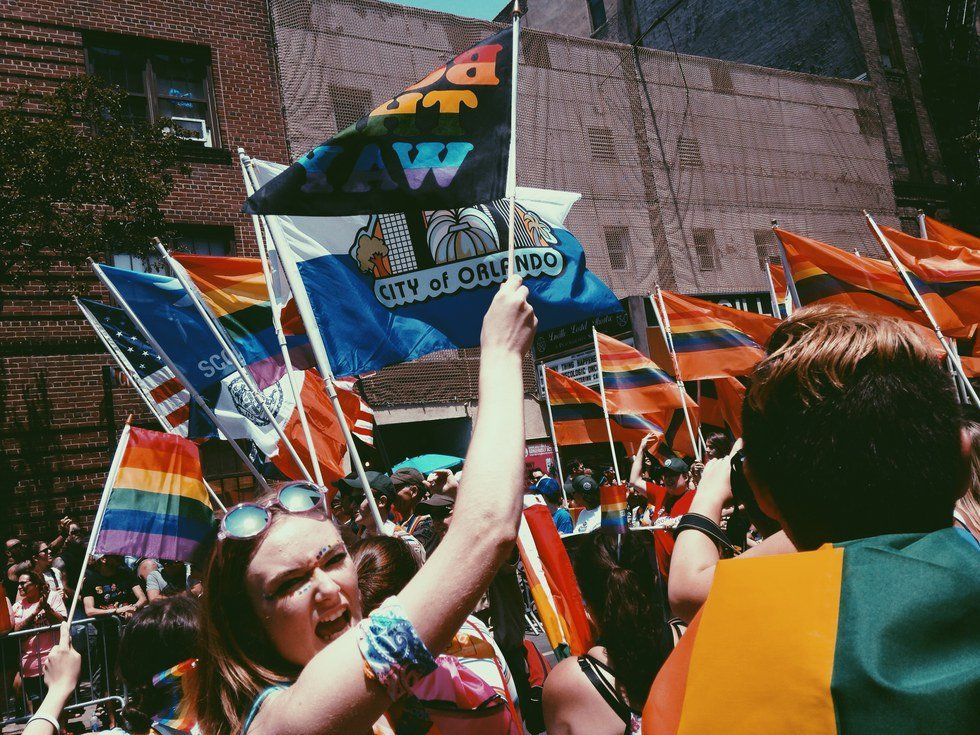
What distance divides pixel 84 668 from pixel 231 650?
7.61 m

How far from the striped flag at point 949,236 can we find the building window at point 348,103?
1311cm

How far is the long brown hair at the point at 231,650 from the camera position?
69.7 inches

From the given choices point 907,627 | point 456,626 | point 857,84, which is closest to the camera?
point 907,627

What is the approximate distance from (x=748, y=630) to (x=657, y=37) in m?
34.1

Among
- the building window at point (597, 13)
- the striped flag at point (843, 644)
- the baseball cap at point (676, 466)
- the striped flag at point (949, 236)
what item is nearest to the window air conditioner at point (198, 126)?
the baseball cap at point (676, 466)

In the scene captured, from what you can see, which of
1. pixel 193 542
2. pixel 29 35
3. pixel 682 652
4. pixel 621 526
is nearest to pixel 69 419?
pixel 29 35

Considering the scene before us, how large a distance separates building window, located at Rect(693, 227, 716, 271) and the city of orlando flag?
22.1 meters

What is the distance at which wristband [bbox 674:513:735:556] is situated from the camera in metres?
2.35

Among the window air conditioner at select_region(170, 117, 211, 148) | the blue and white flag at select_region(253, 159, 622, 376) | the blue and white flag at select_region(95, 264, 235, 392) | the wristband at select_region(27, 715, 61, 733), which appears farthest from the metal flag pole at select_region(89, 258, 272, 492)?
the window air conditioner at select_region(170, 117, 211, 148)

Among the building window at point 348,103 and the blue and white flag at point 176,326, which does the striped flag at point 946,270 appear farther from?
the building window at point 348,103

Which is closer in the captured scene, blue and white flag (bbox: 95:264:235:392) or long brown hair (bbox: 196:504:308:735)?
long brown hair (bbox: 196:504:308:735)

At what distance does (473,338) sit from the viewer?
5223 mm

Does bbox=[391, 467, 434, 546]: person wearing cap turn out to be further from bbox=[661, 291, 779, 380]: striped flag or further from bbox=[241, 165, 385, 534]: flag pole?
bbox=[661, 291, 779, 380]: striped flag

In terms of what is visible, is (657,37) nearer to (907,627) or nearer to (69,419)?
(69,419)
